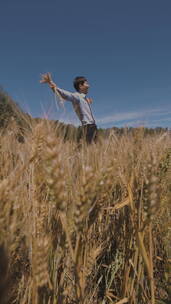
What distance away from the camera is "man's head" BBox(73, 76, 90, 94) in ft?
10.6

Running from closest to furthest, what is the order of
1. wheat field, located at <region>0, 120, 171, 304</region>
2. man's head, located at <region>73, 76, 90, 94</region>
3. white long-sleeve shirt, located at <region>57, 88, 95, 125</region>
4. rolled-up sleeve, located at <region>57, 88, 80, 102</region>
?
wheat field, located at <region>0, 120, 171, 304</region> < rolled-up sleeve, located at <region>57, 88, 80, 102</region> < white long-sleeve shirt, located at <region>57, 88, 95, 125</region> < man's head, located at <region>73, 76, 90, 94</region>

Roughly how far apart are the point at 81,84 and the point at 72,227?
3.03m

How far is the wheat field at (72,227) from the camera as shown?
420mm

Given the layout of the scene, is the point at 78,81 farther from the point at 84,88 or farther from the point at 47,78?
the point at 47,78

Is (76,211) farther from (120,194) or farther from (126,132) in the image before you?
(126,132)

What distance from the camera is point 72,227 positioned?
1.68 feet

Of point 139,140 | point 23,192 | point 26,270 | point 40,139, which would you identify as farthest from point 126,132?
point 26,270

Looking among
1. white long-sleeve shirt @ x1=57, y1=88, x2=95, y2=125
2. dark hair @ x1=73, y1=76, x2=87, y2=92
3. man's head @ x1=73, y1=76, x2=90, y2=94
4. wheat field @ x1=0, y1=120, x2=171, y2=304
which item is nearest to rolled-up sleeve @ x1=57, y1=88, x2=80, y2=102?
white long-sleeve shirt @ x1=57, y1=88, x2=95, y2=125

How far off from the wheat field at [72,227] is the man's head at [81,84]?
2.32 m

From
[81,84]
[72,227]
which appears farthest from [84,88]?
[72,227]

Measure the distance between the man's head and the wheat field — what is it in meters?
2.32

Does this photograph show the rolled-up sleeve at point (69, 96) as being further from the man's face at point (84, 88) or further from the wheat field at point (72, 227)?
the wheat field at point (72, 227)

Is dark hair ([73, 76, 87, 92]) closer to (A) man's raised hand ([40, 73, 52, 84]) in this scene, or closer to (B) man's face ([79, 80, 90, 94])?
(B) man's face ([79, 80, 90, 94])

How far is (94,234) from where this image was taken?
0.79m
